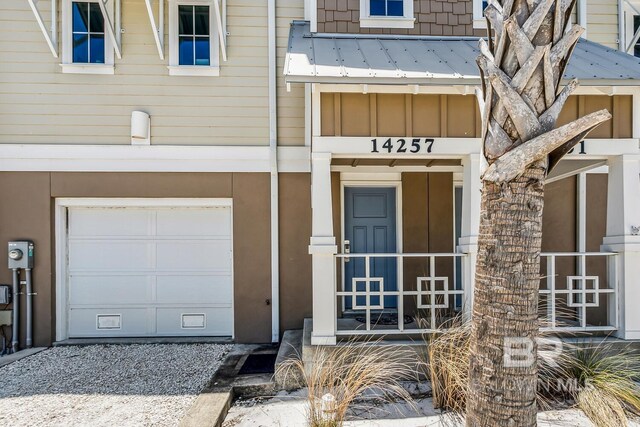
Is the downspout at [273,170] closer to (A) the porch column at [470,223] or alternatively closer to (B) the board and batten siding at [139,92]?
Result: (B) the board and batten siding at [139,92]

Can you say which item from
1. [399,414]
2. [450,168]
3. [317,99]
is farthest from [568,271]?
[317,99]

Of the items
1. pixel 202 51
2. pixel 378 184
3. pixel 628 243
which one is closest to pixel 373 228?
pixel 378 184

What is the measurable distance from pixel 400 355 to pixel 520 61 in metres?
2.92

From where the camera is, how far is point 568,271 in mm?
5715

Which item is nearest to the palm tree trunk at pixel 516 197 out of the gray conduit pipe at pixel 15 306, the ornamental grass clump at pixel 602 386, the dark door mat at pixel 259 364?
the ornamental grass clump at pixel 602 386

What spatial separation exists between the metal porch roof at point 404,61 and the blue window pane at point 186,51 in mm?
1510

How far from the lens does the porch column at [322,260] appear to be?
13.0 feet

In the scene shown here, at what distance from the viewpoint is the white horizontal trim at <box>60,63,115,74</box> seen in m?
5.46

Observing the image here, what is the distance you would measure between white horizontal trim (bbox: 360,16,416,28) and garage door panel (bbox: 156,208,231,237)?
328 centimetres

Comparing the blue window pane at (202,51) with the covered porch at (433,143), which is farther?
the blue window pane at (202,51)

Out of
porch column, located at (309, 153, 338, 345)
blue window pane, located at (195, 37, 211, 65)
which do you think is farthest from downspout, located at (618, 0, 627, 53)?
blue window pane, located at (195, 37, 211, 65)

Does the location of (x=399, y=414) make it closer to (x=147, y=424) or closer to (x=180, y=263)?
(x=147, y=424)

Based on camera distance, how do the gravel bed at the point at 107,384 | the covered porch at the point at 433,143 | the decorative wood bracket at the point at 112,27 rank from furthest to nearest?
1. the decorative wood bracket at the point at 112,27
2. the covered porch at the point at 433,143
3. the gravel bed at the point at 107,384

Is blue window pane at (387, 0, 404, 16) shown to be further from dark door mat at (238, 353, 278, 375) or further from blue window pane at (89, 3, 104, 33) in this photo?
dark door mat at (238, 353, 278, 375)
